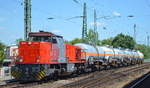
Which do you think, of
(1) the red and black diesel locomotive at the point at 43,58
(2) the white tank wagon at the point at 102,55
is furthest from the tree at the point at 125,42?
(1) the red and black diesel locomotive at the point at 43,58

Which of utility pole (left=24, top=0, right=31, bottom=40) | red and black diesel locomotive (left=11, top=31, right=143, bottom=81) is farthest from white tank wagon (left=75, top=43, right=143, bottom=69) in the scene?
utility pole (left=24, top=0, right=31, bottom=40)

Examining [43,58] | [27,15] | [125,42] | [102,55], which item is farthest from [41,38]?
[125,42]

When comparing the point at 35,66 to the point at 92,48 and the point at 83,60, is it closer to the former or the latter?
the point at 83,60

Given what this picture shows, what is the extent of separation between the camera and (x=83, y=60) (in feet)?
88.2

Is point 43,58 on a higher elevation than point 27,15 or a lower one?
lower

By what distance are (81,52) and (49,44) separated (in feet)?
23.6

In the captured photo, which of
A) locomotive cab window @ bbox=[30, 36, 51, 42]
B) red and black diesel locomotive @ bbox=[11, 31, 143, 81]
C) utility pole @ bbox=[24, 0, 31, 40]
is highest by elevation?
utility pole @ bbox=[24, 0, 31, 40]

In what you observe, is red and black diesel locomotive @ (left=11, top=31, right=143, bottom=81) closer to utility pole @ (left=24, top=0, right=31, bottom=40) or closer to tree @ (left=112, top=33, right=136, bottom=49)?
utility pole @ (left=24, top=0, right=31, bottom=40)

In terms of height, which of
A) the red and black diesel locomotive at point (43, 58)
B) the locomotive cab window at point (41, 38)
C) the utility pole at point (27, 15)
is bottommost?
the red and black diesel locomotive at point (43, 58)

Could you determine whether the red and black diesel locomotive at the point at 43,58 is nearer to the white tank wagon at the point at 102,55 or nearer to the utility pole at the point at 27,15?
the white tank wagon at the point at 102,55

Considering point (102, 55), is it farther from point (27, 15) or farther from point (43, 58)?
point (43, 58)

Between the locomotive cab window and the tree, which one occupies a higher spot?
the tree

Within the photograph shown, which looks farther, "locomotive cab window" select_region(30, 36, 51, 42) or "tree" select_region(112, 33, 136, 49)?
"tree" select_region(112, 33, 136, 49)

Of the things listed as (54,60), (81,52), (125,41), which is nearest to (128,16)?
(81,52)
